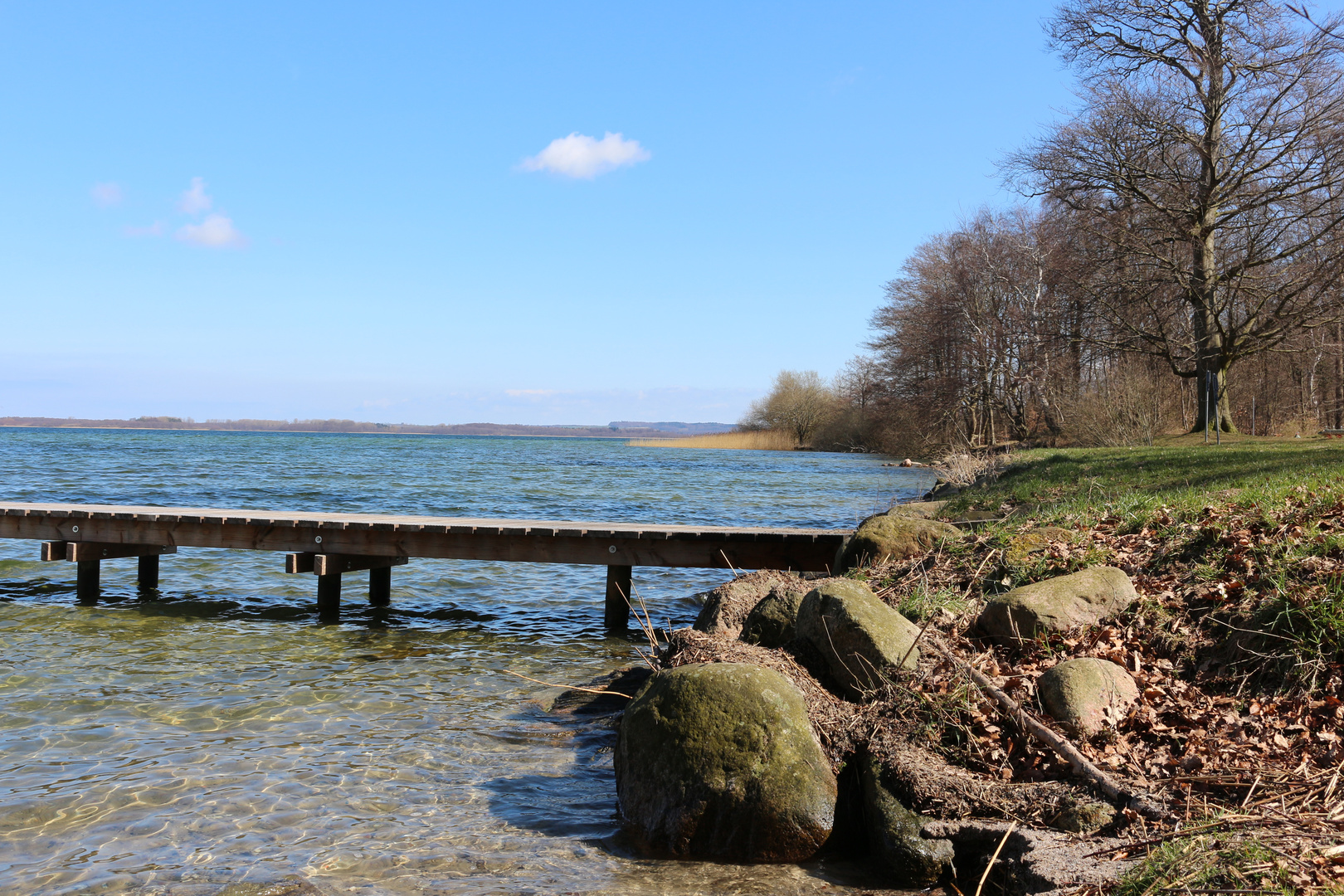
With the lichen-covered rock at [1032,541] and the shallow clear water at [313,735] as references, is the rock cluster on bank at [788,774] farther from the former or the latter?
A: the lichen-covered rock at [1032,541]

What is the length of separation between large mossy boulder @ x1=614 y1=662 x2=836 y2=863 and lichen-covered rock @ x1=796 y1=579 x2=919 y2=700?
902mm

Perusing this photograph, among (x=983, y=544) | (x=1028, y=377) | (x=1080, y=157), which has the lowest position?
(x=983, y=544)

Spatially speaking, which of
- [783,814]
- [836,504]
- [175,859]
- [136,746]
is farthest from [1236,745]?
[836,504]

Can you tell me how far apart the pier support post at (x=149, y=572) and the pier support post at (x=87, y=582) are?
2.21 ft

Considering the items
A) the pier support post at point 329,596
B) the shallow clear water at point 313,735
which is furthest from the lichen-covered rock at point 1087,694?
the pier support post at point 329,596

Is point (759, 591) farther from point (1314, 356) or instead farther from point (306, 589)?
point (1314, 356)

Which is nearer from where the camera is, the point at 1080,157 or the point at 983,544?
the point at 983,544

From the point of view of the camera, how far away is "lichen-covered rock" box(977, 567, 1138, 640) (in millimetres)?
6449

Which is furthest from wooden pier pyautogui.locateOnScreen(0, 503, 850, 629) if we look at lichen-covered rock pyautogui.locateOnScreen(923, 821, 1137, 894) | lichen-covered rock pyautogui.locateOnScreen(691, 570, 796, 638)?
lichen-covered rock pyautogui.locateOnScreen(923, 821, 1137, 894)

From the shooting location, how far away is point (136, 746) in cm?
691

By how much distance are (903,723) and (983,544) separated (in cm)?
343

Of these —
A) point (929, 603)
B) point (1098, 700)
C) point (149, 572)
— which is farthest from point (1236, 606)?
point (149, 572)

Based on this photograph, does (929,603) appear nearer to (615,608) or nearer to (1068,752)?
(1068,752)

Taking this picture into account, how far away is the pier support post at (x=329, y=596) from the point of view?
12523mm
